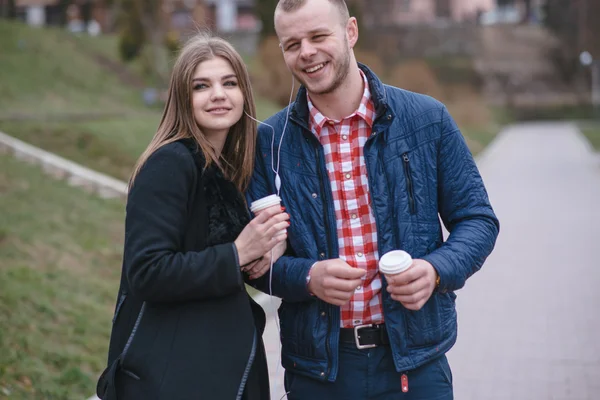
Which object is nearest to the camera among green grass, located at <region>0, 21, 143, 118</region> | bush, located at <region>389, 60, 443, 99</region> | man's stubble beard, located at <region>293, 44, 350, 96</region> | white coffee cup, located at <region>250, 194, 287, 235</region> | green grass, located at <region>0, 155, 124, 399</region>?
white coffee cup, located at <region>250, 194, 287, 235</region>

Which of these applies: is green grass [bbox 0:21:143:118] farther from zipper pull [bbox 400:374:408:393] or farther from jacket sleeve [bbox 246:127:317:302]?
zipper pull [bbox 400:374:408:393]

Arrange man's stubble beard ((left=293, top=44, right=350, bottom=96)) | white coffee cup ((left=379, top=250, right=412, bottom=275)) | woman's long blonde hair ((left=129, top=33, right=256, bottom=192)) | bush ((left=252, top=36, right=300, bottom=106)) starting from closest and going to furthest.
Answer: white coffee cup ((left=379, top=250, right=412, bottom=275))
woman's long blonde hair ((left=129, top=33, right=256, bottom=192))
man's stubble beard ((left=293, top=44, right=350, bottom=96))
bush ((left=252, top=36, right=300, bottom=106))

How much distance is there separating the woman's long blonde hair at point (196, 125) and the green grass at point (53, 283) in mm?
3023

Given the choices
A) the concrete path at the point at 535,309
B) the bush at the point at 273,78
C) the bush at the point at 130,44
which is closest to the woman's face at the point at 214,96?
the concrete path at the point at 535,309

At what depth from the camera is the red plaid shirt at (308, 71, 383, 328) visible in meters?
2.85

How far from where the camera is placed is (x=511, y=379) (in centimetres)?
645

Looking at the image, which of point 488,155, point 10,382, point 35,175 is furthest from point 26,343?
point 488,155

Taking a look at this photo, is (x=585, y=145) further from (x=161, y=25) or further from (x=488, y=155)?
(x=161, y=25)

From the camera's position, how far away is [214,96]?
2775 mm

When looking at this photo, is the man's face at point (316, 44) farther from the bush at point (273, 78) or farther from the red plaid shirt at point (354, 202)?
the bush at point (273, 78)

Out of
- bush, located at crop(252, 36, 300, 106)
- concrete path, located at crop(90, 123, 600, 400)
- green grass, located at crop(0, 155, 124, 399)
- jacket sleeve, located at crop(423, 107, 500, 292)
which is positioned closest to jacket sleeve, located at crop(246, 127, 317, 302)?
concrete path, located at crop(90, 123, 600, 400)

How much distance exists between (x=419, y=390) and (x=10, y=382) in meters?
3.36

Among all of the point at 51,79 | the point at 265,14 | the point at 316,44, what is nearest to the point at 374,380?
the point at 316,44

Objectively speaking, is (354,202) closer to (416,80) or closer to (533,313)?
(533,313)
